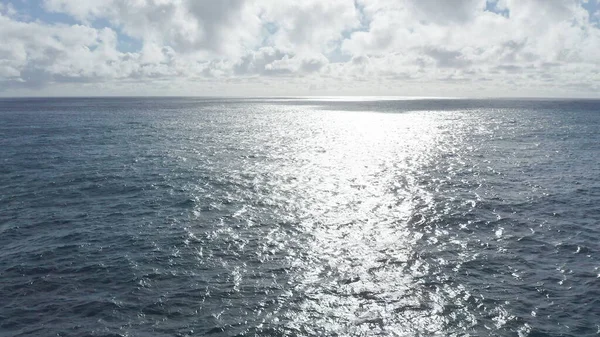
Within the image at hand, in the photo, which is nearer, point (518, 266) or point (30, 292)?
point (30, 292)

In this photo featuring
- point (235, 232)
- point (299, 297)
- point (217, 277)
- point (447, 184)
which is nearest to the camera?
point (299, 297)

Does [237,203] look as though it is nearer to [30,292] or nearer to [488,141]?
[30,292]

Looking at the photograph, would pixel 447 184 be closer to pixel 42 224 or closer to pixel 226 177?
pixel 226 177

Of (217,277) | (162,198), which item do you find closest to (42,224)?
(162,198)

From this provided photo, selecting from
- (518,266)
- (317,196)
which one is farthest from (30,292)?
(518,266)

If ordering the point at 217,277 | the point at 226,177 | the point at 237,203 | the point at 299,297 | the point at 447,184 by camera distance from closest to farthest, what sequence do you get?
the point at 299,297 → the point at 217,277 → the point at 237,203 → the point at 447,184 → the point at 226,177

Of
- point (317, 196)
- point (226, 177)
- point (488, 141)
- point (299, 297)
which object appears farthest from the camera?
point (488, 141)
